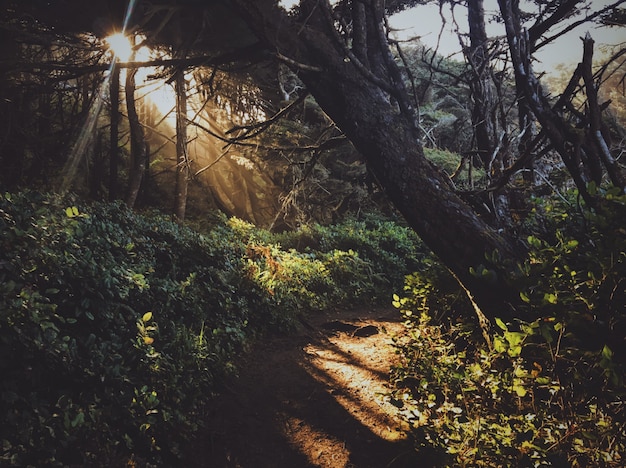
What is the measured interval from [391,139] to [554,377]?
108 inches

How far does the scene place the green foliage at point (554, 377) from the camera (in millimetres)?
2354

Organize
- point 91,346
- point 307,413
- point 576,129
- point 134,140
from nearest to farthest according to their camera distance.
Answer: point 576,129
point 91,346
point 307,413
point 134,140

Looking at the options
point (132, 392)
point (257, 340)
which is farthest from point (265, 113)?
point (132, 392)

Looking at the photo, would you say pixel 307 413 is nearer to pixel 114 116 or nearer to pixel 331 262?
pixel 331 262

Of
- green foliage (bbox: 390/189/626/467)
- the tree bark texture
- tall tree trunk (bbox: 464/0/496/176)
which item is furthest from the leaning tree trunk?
tall tree trunk (bbox: 464/0/496/176)

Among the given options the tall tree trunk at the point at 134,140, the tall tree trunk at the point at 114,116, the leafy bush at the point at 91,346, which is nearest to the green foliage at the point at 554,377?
the leafy bush at the point at 91,346

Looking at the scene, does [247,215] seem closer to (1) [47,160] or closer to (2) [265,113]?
(2) [265,113]

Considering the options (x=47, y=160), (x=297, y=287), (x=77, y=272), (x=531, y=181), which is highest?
(x=47, y=160)

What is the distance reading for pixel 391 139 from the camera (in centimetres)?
392

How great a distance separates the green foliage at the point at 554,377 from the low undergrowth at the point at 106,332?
2618 mm

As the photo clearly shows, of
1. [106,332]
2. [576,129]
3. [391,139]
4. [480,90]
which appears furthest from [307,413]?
[480,90]

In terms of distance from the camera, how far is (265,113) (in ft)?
43.2

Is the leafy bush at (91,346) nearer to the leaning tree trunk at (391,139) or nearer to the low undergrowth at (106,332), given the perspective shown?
the low undergrowth at (106,332)

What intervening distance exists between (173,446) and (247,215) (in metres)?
12.7
